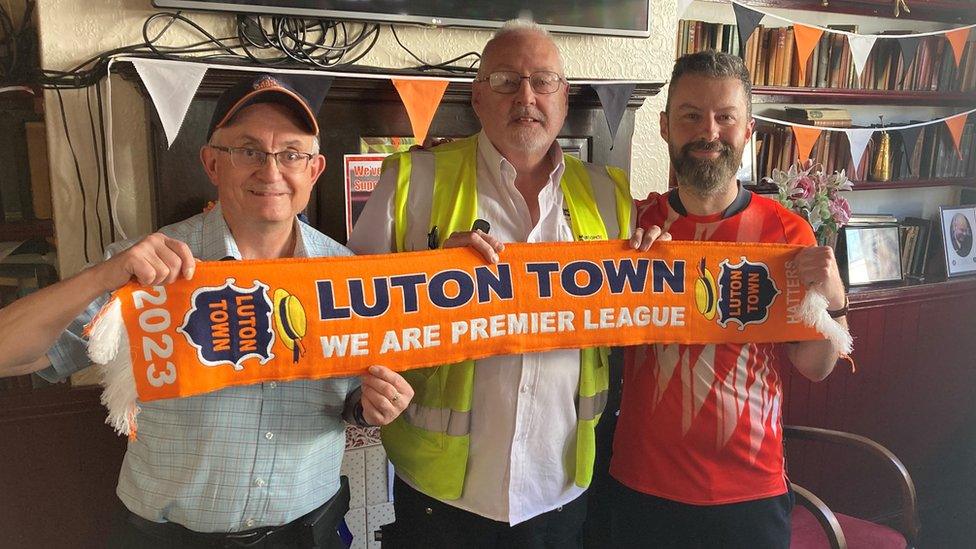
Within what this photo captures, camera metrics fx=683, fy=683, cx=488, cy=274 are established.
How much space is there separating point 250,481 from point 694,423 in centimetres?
91

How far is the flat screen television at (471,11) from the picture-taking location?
6.54 ft

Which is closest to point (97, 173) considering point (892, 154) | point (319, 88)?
point (319, 88)

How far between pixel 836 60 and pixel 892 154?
0.60 meters

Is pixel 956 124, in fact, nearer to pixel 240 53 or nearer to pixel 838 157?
pixel 838 157

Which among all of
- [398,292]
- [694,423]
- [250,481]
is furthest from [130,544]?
[694,423]

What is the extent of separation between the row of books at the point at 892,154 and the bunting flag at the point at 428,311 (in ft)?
5.59

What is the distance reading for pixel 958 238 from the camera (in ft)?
11.0

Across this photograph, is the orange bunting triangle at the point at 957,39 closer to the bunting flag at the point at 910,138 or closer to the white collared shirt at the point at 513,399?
the bunting flag at the point at 910,138

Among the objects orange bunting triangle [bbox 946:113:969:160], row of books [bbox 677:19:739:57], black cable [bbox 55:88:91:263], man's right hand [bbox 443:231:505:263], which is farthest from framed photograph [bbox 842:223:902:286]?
black cable [bbox 55:88:91:263]

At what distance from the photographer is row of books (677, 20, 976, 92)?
2.81 metres

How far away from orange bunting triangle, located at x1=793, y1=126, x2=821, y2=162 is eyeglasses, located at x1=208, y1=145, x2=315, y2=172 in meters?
2.42

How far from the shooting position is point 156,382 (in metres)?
1.14

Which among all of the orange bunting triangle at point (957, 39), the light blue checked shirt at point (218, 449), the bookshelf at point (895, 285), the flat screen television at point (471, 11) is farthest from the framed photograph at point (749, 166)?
the light blue checked shirt at point (218, 449)

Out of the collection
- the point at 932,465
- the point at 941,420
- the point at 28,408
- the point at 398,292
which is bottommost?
the point at 932,465
